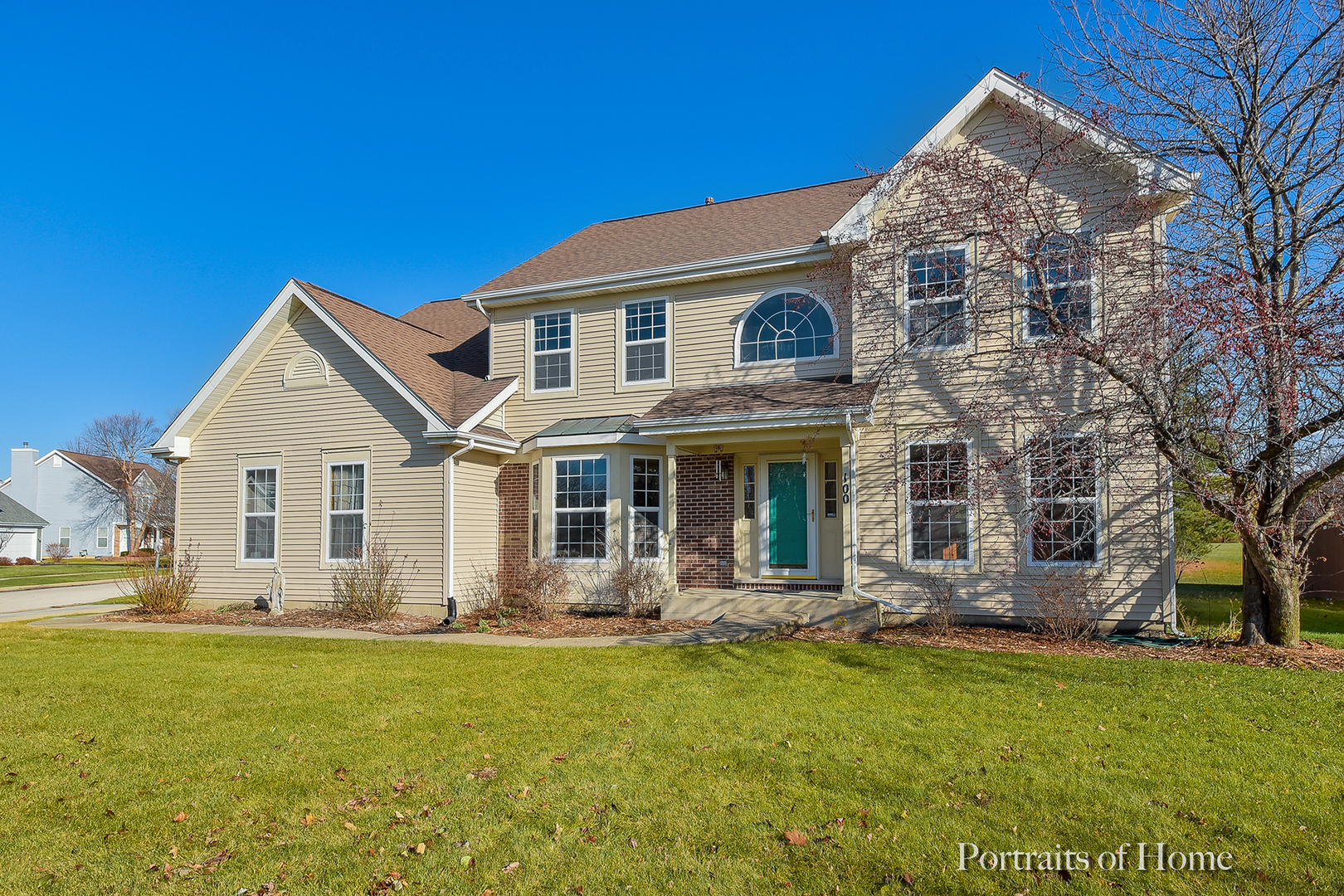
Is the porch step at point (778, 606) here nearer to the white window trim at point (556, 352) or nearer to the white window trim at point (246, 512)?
the white window trim at point (556, 352)

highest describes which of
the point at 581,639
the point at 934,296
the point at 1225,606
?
the point at 934,296

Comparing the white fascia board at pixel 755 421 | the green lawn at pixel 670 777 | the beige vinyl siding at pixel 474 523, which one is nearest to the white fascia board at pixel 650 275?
the white fascia board at pixel 755 421

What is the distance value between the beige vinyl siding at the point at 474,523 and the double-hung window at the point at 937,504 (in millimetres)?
7581

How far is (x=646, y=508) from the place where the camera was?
44.8ft

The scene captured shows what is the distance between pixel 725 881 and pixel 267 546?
1366 cm

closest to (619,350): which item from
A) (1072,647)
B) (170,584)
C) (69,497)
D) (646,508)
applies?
(646,508)

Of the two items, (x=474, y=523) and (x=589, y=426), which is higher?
(x=589, y=426)

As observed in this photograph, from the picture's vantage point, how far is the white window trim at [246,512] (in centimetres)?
1472

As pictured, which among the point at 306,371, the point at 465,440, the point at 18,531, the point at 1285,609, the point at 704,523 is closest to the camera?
the point at 1285,609

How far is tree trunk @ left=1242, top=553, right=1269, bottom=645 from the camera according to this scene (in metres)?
9.54

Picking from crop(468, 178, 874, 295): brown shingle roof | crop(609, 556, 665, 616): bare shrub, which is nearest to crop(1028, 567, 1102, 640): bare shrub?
crop(609, 556, 665, 616): bare shrub

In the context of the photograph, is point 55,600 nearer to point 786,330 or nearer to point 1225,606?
point 786,330

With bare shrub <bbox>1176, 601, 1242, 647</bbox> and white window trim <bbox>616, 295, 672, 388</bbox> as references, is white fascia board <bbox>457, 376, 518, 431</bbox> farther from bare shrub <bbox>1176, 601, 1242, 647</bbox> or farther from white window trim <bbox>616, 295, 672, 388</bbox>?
bare shrub <bbox>1176, 601, 1242, 647</bbox>

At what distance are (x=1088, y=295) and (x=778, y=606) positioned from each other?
20.6ft
